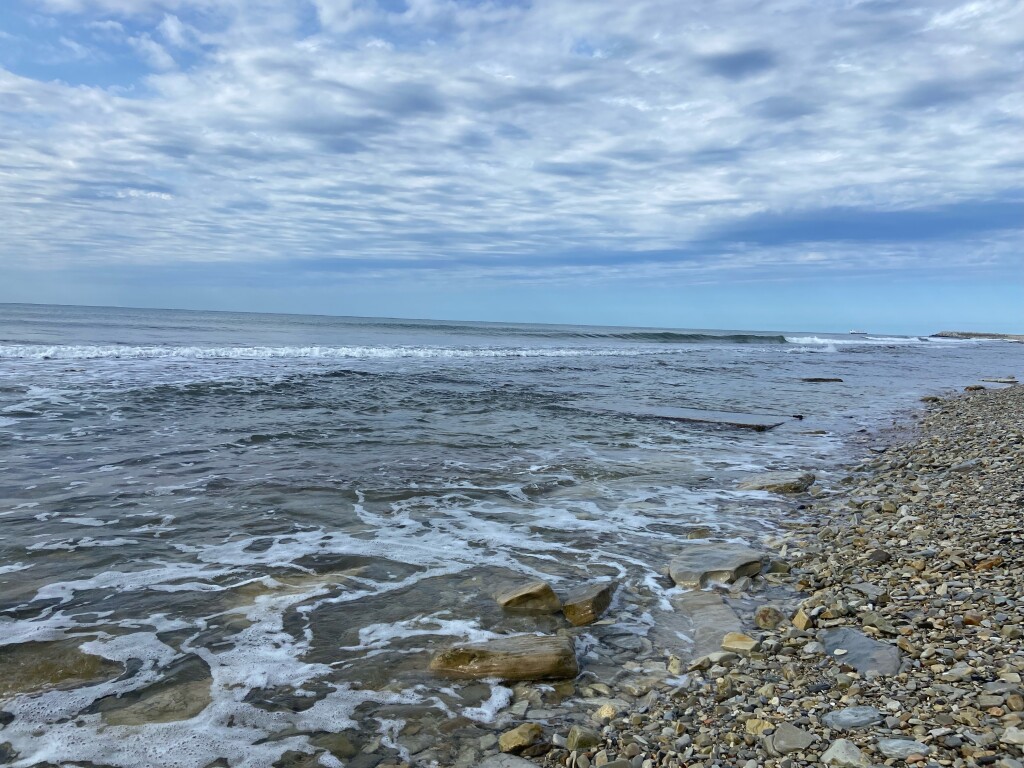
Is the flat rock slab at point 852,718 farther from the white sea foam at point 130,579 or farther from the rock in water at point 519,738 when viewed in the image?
the white sea foam at point 130,579

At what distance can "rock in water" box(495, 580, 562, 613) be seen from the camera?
456 cm

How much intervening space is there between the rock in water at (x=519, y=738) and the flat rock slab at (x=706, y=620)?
130 centimetres

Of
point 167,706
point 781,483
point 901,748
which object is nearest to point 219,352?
point 781,483

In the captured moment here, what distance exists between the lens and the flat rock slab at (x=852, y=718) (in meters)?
2.65

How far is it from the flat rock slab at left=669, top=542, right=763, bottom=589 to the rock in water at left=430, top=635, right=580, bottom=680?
165 cm

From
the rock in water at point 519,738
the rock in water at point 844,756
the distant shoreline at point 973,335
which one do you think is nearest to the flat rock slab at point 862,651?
the rock in water at point 844,756

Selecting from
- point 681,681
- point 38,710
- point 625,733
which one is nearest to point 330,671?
point 38,710

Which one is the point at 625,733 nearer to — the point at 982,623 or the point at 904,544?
the point at 982,623

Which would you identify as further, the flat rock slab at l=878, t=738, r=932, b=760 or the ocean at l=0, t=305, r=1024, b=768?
the ocean at l=0, t=305, r=1024, b=768

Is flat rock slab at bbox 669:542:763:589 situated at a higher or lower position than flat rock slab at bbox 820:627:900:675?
lower

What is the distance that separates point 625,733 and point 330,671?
5.84 feet

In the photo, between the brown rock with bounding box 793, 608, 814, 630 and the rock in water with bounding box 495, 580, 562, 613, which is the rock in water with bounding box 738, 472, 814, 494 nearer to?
the brown rock with bounding box 793, 608, 814, 630

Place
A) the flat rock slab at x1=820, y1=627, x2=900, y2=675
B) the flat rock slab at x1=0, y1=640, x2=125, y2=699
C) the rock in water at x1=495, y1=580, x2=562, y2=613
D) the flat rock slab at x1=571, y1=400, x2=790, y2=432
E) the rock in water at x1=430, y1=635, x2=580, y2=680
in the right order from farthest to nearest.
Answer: the flat rock slab at x1=571, y1=400, x2=790, y2=432, the rock in water at x1=495, y1=580, x2=562, y2=613, the rock in water at x1=430, y1=635, x2=580, y2=680, the flat rock slab at x1=0, y1=640, x2=125, y2=699, the flat rock slab at x1=820, y1=627, x2=900, y2=675

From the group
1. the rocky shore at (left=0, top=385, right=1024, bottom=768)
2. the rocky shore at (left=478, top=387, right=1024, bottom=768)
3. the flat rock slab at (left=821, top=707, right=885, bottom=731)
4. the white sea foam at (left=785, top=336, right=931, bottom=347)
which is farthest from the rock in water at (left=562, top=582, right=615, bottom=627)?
the white sea foam at (left=785, top=336, right=931, bottom=347)
